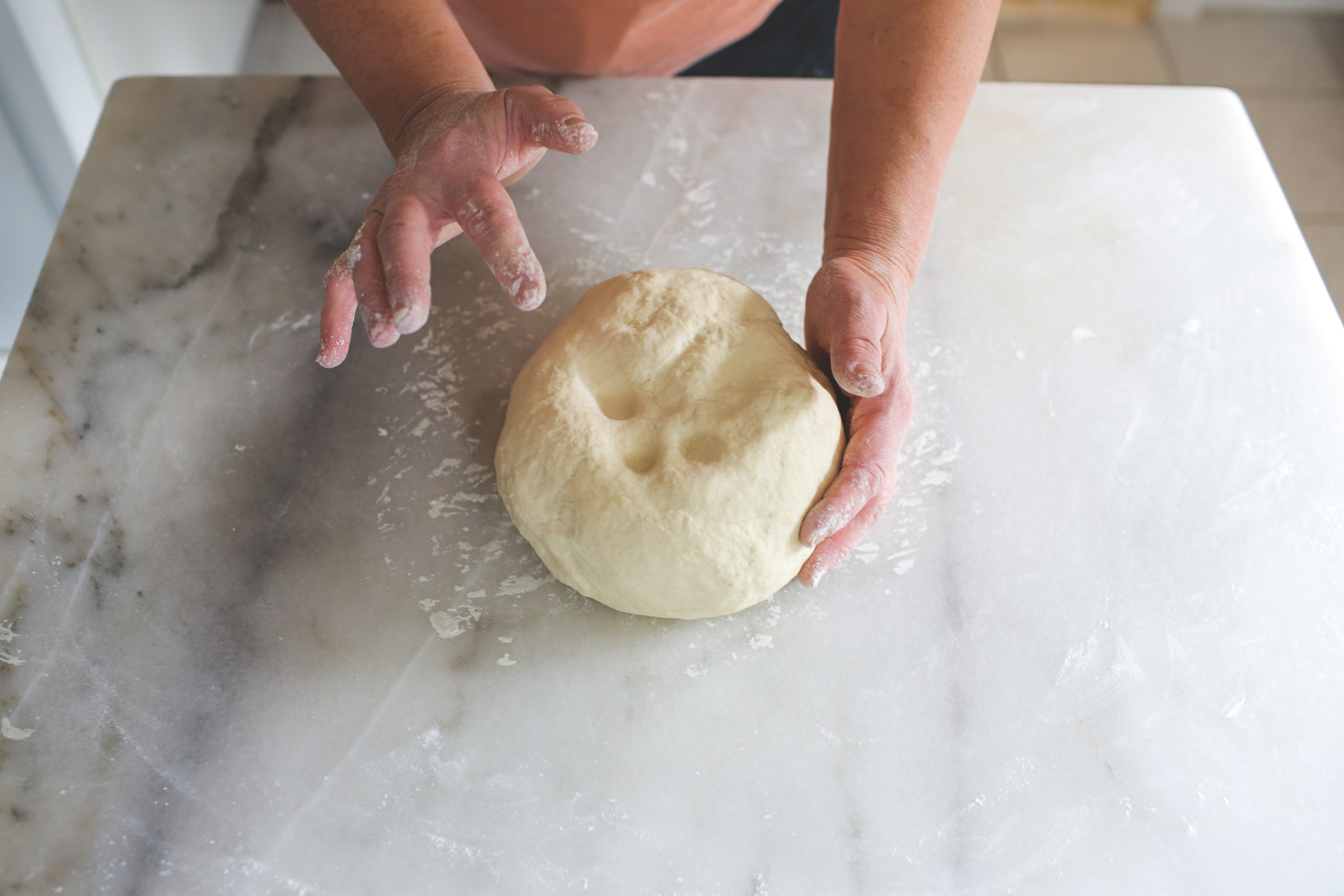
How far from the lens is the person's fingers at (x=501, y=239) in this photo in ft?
3.60

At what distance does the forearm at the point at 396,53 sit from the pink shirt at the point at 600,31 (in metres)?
0.29

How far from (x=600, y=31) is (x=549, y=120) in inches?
24.0

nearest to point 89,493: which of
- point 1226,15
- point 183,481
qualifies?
point 183,481

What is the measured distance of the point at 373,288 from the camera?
1119 millimetres

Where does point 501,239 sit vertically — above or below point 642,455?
above

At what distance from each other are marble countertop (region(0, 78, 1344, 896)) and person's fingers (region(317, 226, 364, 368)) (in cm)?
23

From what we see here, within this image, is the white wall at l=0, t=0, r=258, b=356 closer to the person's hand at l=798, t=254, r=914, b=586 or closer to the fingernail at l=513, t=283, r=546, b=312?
the fingernail at l=513, t=283, r=546, b=312

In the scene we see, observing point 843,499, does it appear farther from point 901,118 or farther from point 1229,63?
point 1229,63

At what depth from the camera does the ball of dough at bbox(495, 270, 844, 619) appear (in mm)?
1125

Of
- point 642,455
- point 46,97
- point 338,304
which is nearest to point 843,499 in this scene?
point 642,455

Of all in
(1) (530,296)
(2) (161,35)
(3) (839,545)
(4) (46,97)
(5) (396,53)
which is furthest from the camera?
(2) (161,35)

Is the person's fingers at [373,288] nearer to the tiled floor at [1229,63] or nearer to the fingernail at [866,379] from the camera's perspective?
the fingernail at [866,379]

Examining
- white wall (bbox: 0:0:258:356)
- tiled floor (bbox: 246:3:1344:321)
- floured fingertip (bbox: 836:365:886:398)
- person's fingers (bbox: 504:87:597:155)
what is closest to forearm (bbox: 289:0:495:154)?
person's fingers (bbox: 504:87:597:155)

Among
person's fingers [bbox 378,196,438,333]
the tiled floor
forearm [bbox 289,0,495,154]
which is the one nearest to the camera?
person's fingers [bbox 378,196,438,333]
